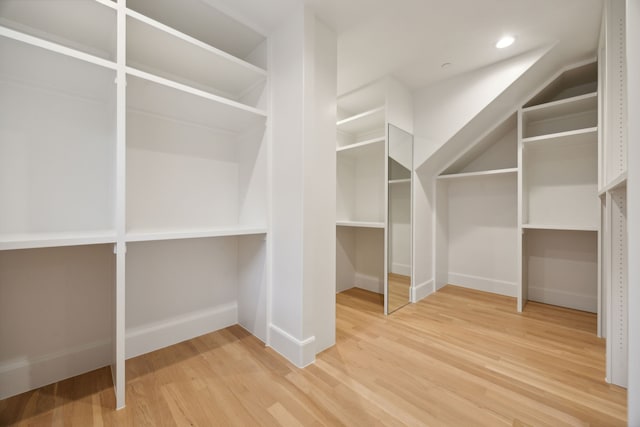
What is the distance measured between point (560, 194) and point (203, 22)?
11.3 feet

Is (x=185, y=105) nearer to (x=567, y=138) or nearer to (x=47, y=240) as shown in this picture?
(x=47, y=240)

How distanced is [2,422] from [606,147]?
3426 mm

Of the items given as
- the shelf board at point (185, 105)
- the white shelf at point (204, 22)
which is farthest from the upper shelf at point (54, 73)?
the white shelf at point (204, 22)

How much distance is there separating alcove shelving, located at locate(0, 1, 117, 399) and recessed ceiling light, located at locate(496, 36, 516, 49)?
252 centimetres

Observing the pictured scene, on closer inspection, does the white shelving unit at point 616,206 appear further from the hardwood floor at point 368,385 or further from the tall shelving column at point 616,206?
the hardwood floor at point 368,385

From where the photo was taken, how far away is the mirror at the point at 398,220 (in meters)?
2.43

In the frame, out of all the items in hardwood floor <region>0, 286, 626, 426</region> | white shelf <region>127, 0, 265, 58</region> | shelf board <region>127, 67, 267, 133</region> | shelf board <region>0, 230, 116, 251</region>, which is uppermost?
white shelf <region>127, 0, 265, 58</region>

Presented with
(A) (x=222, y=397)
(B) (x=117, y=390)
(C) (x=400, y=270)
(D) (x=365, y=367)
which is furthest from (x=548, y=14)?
(B) (x=117, y=390)

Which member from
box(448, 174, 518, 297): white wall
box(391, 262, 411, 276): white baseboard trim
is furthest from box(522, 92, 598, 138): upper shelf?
box(391, 262, 411, 276): white baseboard trim

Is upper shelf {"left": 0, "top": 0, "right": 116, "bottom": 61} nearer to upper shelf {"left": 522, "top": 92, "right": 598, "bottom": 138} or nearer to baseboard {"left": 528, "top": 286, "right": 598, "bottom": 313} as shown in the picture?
upper shelf {"left": 522, "top": 92, "right": 598, "bottom": 138}

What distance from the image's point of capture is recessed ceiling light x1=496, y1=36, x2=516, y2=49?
76.0 inches

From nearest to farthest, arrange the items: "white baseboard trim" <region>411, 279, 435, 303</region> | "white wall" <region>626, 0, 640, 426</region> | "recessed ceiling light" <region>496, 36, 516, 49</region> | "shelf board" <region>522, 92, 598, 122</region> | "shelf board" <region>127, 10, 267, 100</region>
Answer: "white wall" <region>626, 0, 640, 426</region>
"shelf board" <region>127, 10, 267, 100</region>
"recessed ceiling light" <region>496, 36, 516, 49</region>
"shelf board" <region>522, 92, 598, 122</region>
"white baseboard trim" <region>411, 279, 435, 303</region>

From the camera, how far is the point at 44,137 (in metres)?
1.39

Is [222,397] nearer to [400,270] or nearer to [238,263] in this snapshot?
[238,263]
